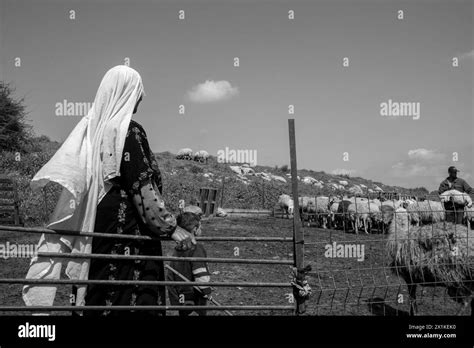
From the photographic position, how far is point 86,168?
292 centimetres

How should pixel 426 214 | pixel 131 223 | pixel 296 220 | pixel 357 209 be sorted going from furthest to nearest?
pixel 357 209
pixel 426 214
pixel 296 220
pixel 131 223

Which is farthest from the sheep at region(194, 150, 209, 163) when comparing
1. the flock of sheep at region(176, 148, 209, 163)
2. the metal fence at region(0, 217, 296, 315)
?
the metal fence at region(0, 217, 296, 315)

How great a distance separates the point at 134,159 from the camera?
2938 mm

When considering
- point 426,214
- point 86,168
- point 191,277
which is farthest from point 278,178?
point 86,168

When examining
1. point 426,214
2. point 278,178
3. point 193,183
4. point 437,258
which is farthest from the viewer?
point 278,178

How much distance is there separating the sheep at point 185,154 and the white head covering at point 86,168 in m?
35.9

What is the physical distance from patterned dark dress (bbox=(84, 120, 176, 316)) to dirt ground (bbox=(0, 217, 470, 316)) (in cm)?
136

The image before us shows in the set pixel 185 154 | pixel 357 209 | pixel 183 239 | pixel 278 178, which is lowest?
pixel 357 209

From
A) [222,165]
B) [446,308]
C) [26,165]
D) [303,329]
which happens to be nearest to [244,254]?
[446,308]

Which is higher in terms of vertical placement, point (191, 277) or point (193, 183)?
point (193, 183)

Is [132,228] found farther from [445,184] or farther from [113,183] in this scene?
[445,184]

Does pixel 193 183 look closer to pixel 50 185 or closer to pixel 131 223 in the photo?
pixel 50 185

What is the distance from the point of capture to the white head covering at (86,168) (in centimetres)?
288

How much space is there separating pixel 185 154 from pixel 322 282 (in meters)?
32.2
